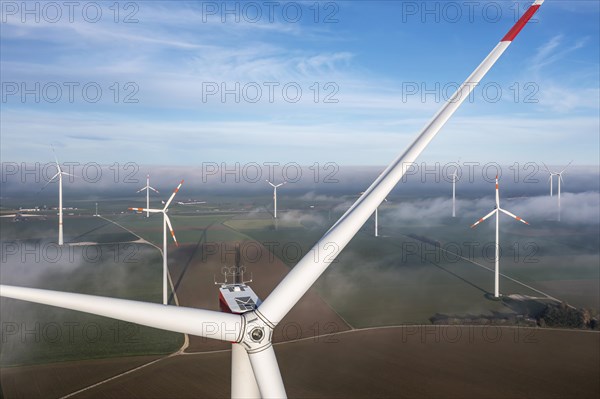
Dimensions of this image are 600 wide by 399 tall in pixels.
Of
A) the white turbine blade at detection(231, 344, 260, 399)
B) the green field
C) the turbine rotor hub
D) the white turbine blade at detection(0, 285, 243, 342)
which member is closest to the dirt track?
the green field

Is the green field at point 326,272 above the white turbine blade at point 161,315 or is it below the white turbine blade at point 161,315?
below

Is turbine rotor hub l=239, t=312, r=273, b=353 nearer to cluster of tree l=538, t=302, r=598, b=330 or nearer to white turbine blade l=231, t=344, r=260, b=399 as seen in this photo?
white turbine blade l=231, t=344, r=260, b=399

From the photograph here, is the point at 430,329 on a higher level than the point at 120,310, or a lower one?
lower

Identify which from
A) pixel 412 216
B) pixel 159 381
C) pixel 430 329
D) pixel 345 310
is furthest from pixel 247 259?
pixel 412 216

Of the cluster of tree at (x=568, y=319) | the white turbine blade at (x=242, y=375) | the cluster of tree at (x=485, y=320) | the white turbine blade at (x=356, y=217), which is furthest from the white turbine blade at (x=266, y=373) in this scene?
the cluster of tree at (x=568, y=319)

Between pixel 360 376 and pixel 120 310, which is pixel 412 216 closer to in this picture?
pixel 360 376

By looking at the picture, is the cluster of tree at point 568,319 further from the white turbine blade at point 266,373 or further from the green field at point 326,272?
the white turbine blade at point 266,373
